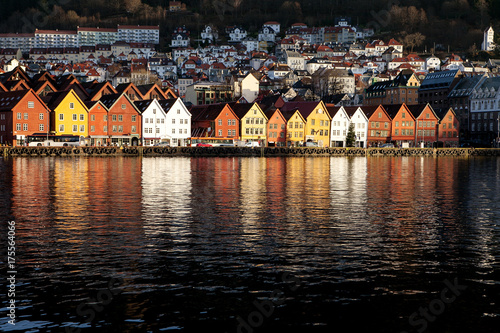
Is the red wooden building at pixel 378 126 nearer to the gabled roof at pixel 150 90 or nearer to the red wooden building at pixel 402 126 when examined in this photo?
the red wooden building at pixel 402 126

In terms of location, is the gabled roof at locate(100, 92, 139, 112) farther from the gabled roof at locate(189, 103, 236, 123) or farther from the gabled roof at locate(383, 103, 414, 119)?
the gabled roof at locate(383, 103, 414, 119)

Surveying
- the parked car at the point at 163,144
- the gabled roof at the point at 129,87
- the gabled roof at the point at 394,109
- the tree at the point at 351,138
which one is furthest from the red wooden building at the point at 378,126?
the gabled roof at the point at 129,87

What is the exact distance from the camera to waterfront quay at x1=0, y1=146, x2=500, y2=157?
90000 mm

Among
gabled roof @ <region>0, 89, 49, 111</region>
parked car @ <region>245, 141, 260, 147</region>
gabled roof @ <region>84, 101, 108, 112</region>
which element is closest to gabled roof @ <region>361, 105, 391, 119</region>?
parked car @ <region>245, 141, 260, 147</region>

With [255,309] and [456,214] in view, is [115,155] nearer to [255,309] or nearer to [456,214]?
[456,214]

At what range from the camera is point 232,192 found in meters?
41.7

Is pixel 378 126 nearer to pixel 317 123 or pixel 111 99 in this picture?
pixel 317 123

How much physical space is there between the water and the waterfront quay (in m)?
51.5

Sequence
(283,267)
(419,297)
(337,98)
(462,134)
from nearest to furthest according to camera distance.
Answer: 1. (419,297)
2. (283,267)
3. (462,134)
4. (337,98)

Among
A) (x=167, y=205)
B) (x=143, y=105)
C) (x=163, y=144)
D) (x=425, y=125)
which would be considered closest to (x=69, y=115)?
(x=143, y=105)

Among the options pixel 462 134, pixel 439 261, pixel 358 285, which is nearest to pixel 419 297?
pixel 358 285

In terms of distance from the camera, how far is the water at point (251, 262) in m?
15.7

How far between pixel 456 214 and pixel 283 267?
1616 cm

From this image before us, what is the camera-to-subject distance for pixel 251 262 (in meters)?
20.8
